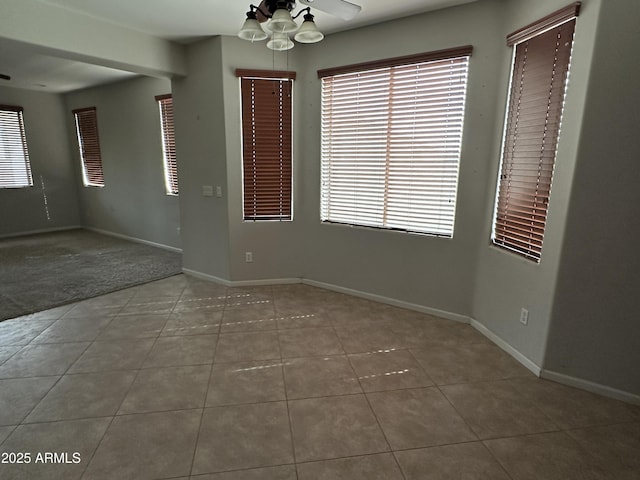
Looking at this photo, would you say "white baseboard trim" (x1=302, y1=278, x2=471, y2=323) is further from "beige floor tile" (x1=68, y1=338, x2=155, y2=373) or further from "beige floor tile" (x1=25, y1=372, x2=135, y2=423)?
"beige floor tile" (x1=25, y1=372, x2=135, y2=423)

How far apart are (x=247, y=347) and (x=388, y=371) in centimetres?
109

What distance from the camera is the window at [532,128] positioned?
2180mm

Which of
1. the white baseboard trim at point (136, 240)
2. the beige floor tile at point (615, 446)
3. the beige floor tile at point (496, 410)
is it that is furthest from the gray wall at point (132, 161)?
the beige floor tile at point (615, 446)

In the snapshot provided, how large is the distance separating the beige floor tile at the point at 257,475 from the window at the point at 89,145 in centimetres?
649

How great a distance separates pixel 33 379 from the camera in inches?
88.0

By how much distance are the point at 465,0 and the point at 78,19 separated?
3.16 m

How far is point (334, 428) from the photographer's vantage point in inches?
73.1

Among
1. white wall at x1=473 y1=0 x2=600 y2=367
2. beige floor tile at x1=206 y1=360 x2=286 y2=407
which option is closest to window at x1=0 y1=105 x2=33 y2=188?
beige floor tile at x1=206 y1=360 x2=286 y2=407

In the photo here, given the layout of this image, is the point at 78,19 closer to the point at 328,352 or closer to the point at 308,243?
the point at 308,243

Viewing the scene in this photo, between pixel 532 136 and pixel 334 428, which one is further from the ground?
pixel 532 136

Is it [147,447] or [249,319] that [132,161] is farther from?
[147,447]

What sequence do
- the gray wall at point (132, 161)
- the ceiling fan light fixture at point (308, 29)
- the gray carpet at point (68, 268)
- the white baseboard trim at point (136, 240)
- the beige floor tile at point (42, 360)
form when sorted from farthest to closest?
the white baseboard trim at point (136, 240) → the gray wall at point (132, 161) → the gray carpet at point (68, 268) → the beige floor tile at point (42, 360) → the ceiling fan light fixture at point (308, 29)

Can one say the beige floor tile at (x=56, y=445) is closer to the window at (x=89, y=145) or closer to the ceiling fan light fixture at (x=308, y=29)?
the ceiling fan light fixture at (x=308, y=29)

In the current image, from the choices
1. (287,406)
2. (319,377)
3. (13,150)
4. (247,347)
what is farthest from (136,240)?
(287,406)
